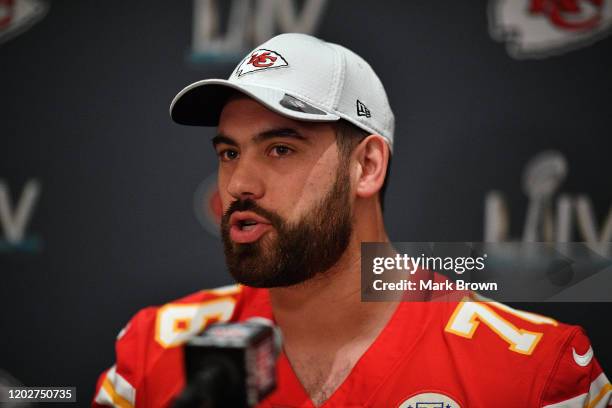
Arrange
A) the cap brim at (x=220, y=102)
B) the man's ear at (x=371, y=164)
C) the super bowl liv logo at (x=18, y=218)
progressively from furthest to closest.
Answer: the super bowl liv logo at (x=18, y=218) → the man's ear at (x=371, y=164) → the cap brim at (x=220, y=102)

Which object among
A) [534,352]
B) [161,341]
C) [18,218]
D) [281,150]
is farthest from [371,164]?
[18,218]

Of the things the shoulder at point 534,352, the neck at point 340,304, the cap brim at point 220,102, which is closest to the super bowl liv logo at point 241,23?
the cap brim at point 220,102

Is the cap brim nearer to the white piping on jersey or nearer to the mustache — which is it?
the mustache

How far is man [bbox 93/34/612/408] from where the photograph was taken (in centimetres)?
93

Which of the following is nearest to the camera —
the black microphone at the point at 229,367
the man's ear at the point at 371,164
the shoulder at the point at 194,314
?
the black microphone at the point at 229,367

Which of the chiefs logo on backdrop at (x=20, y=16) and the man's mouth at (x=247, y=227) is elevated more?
the chiefs logo on backdrop at (x=20, y=16)

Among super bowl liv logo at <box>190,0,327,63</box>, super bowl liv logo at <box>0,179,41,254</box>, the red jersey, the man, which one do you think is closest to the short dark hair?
the man

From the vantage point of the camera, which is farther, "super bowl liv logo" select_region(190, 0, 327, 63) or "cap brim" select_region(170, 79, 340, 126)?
"super bowl liv logo" select_region(190, 0, 327, 63)

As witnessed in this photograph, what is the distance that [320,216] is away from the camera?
966mm

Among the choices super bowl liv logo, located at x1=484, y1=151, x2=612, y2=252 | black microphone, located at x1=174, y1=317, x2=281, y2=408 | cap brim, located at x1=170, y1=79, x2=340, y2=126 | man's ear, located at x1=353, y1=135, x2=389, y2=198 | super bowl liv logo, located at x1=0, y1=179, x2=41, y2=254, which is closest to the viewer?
Answer: black microphone, located at x1=174, y1=317, x2=281, y2=408

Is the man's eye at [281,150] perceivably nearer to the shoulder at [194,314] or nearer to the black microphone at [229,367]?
the shoulder at [194,314]

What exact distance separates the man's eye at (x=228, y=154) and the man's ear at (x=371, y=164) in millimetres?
213

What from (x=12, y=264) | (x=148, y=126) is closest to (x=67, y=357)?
(x=12, y=264)

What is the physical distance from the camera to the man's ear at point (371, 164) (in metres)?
1.01
